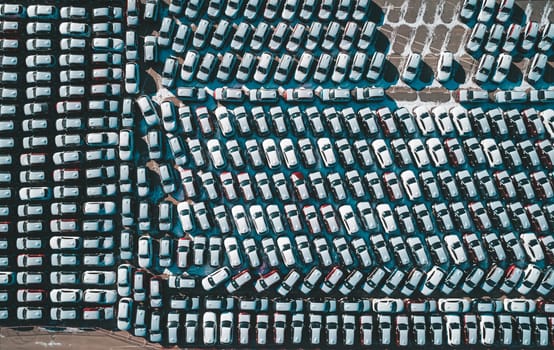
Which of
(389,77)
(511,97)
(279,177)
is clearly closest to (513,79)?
(511,97)

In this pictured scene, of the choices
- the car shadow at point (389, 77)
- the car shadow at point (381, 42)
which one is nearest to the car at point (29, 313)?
the car shadow at point (389, 77)

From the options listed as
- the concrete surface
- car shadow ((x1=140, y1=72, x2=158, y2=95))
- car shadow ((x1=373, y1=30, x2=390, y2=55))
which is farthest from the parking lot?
the concrete surface

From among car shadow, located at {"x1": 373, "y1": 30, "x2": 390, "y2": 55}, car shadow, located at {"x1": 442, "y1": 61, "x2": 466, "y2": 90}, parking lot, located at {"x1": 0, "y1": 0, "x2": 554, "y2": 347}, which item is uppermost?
car shadow, located at {"x1": 373, "y1": 30, "x2": 390, "y2": 55}

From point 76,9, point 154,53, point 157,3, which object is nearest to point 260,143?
point 154,53

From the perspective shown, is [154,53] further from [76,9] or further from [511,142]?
[511,142]

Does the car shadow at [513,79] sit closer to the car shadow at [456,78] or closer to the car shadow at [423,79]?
the car shadow at [456,78]

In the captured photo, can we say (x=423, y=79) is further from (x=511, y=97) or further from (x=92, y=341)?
(x=92, y=341)

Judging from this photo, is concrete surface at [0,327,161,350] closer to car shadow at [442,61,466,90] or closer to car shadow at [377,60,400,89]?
car shadow at [377,60,400,89]
